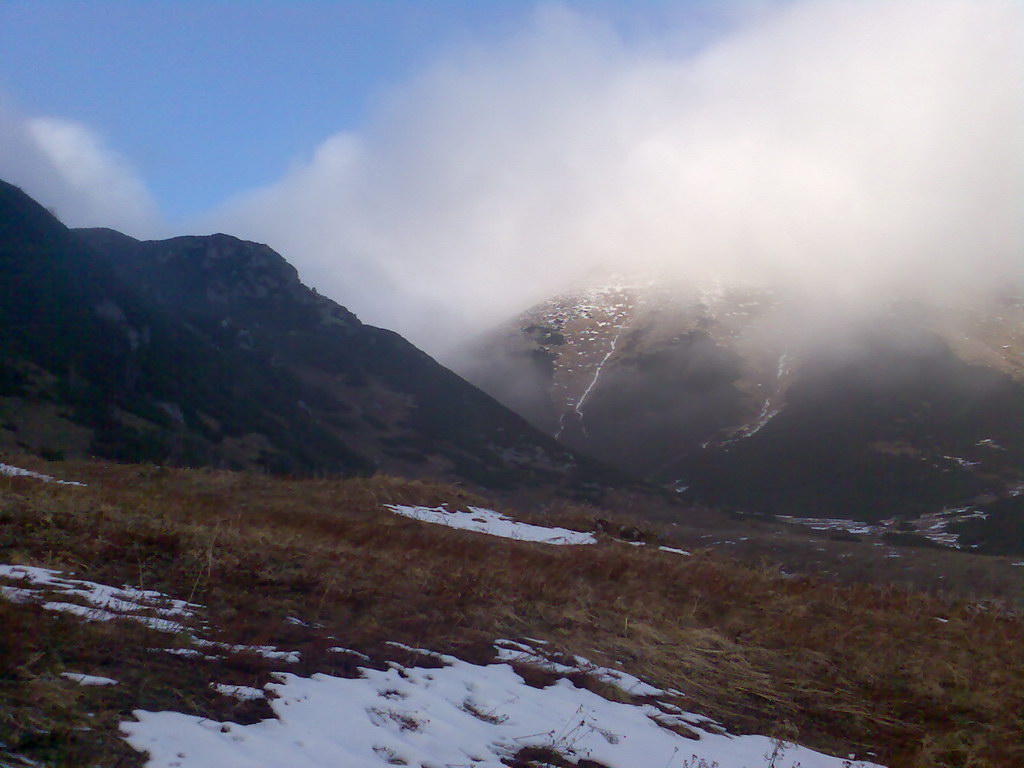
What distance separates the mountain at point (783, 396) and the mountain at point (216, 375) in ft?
119

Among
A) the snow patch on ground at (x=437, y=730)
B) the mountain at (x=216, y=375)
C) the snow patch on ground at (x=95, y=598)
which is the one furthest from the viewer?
the mountain at (x=216, y=375)

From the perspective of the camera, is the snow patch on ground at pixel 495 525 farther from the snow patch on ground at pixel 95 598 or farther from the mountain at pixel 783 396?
the mountain at pixel 783 396

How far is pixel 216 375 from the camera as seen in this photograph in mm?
79750

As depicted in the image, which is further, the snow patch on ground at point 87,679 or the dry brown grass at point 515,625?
the dry brown grass at point 515,625

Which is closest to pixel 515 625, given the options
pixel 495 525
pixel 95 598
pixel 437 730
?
pixel 437 730

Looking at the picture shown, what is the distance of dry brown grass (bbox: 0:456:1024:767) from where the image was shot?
5.32m

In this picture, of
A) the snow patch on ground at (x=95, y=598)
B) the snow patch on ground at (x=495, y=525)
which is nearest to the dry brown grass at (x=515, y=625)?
the snow patch on ground at (x=95, y=598)

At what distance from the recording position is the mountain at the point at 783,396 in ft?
358

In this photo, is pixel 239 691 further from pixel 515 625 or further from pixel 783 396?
pixel 783 396

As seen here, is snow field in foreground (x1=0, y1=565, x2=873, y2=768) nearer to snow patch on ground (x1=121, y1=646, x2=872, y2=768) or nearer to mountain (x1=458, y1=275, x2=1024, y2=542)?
snow patch on ground (x1=121, y1=646, x2=872, y2=768)

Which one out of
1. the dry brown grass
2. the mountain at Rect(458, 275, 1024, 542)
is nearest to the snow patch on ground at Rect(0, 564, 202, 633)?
the dry brown grass

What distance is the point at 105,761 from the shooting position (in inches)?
136

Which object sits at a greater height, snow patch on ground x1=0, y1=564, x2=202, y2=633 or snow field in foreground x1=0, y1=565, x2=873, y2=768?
snow patch on ground x1=0, y1=564, x2=202, y2=633

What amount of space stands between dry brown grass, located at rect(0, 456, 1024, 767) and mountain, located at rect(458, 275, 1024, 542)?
3822 inches
